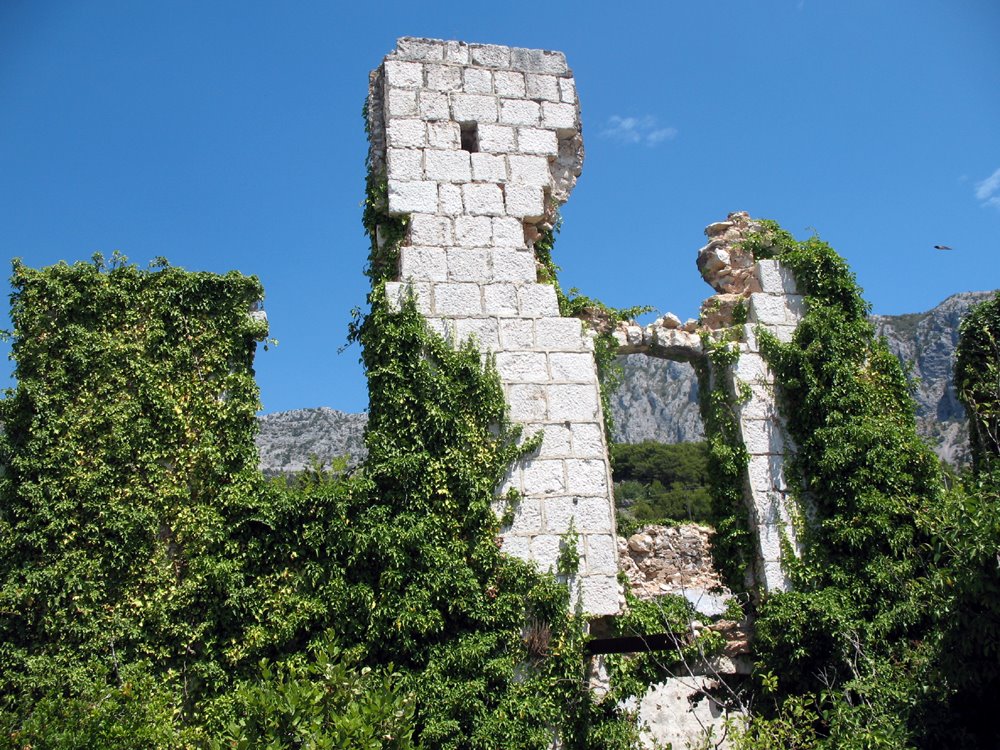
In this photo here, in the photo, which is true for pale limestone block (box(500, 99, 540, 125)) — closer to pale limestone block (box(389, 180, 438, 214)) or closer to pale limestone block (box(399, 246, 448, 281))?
pale limestone block (box(389, 180, 438, 214))

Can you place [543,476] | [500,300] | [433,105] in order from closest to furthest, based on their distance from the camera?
[543,476] < [500,300] < [433,105]

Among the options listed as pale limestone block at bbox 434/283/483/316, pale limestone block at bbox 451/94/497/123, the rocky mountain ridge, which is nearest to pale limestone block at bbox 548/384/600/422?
pale limestone block at bbox 434/283/483/316

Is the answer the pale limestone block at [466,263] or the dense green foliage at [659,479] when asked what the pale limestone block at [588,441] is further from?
the dense green foliage at [659,479]

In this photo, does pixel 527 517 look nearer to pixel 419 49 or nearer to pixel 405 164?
pixel 405 164

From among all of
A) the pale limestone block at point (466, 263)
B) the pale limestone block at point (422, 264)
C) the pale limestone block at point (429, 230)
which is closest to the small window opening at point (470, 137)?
the pale limestone block at point (429, 230)

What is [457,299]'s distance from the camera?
26.9 feet

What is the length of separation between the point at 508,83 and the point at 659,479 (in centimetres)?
2952

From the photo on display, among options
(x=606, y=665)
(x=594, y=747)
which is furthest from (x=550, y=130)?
(x=594, y=747)

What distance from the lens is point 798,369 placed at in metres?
8.80

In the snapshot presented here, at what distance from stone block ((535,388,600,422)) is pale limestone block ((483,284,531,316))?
87 centimetres

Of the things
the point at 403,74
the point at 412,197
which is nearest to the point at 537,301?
the point at 412,197

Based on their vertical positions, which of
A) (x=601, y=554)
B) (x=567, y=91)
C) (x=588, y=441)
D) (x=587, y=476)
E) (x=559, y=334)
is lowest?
(x=601, y=554)

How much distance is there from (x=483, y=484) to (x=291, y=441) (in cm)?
1556

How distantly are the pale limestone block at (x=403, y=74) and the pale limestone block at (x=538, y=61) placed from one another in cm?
105
